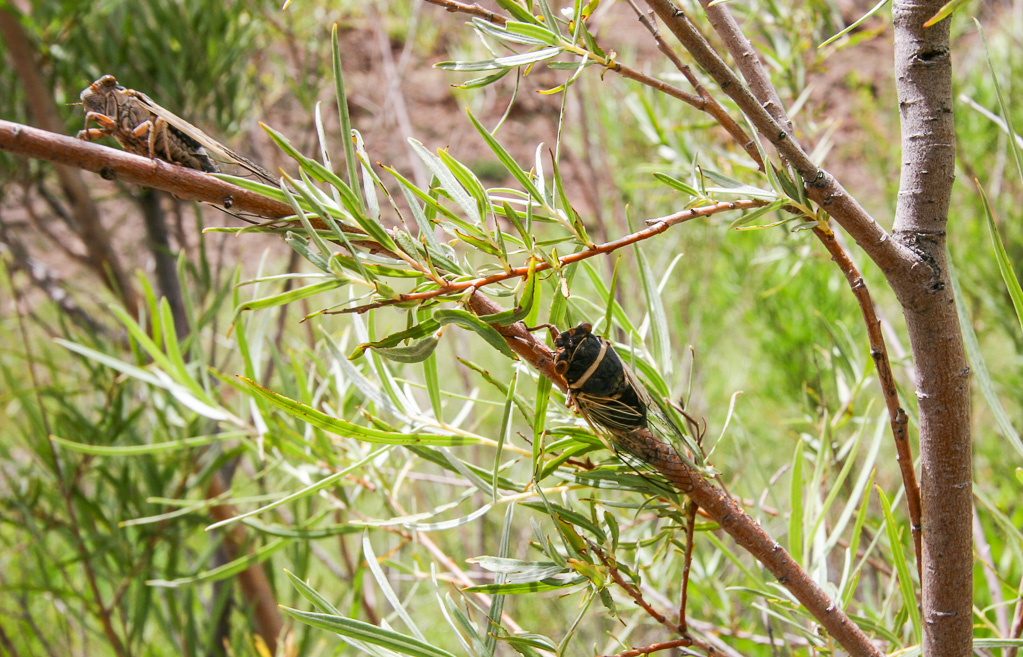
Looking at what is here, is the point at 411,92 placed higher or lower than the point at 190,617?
higher

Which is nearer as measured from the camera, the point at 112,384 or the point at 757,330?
the point at 112,384

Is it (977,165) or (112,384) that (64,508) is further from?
(977,165)

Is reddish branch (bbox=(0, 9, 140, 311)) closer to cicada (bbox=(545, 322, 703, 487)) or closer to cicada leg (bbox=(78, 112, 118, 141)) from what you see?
cicada leg (bbox=(78, 112, 118, 141))

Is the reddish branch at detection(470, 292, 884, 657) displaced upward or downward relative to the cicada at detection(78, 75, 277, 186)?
downward

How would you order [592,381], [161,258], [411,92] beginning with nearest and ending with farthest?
[592,381], [161,258], [411,92]

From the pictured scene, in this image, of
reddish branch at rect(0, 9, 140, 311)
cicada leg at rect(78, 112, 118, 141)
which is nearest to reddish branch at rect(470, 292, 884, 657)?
cicada leg at rect(78, 112, 118, 141)

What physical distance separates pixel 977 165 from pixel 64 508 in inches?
43.6

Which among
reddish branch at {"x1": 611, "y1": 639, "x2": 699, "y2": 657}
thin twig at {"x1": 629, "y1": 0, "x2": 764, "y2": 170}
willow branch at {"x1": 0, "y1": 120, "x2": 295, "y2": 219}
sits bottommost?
reddish branch at {"x1": 611, "y1": 639, "x2": 699, "y2": 657}

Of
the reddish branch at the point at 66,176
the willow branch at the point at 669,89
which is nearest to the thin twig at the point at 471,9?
the willow branch at the point at 669,89

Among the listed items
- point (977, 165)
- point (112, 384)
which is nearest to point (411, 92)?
point (977, 165)

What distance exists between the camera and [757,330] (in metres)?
0.85

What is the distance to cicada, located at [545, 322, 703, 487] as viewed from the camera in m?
0.16

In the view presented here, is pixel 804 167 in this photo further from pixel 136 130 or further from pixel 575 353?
pixel 136 130

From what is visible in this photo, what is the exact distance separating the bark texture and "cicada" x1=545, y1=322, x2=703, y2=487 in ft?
0.20
